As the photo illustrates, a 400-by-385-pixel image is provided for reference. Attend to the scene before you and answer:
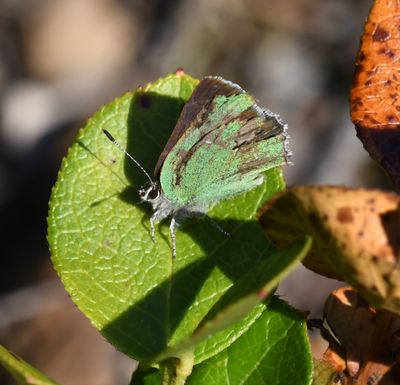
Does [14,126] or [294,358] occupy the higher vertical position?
[14,126]

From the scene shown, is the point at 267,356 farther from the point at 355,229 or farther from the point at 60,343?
the point at 60,343

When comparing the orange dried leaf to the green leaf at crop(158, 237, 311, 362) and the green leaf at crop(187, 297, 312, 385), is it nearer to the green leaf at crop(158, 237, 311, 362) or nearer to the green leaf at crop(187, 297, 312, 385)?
the green leaf at crop(187, 297, 312, 385)

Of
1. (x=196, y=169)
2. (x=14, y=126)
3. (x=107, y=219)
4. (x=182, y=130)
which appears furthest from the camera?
(x=14, y=126)

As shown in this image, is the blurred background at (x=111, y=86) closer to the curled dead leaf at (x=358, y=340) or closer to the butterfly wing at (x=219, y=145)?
the butterfly wing at (x=219, y=145)

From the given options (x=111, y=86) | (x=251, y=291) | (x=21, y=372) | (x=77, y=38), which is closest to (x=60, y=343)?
(x=111, y=86)

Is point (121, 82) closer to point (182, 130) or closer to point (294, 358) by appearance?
point (182, 130)

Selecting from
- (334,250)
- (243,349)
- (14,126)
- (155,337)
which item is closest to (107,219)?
(155,337)

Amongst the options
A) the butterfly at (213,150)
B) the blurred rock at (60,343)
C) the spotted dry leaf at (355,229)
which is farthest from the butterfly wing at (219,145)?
the blurred rock at (60,343)
